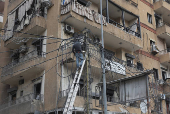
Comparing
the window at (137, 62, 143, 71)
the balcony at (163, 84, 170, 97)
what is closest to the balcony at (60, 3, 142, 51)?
the window at (137, 62, 143, 71)

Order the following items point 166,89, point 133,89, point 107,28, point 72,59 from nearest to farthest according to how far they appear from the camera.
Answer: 1. point 133,89
2. point 72,59
3. point 107,28
4. point 166,89

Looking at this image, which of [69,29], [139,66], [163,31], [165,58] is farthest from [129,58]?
[69,29]

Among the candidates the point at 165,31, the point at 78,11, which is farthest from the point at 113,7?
the point at 165,31

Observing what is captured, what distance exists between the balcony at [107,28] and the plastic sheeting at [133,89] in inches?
230

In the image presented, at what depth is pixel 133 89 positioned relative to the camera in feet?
49.8

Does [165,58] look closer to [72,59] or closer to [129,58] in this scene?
[129,58]

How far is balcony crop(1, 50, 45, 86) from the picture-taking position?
18175 millimetres

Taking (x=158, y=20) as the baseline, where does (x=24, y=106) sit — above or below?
below

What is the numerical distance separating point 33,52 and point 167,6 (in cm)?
1733

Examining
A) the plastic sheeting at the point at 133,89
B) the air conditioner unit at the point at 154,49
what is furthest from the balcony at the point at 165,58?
the plastic sheeting at the point at 133,89

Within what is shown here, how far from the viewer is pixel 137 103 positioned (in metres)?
21.6

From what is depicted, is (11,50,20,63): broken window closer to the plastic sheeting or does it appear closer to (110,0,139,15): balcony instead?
(110,0,139,15): balcony

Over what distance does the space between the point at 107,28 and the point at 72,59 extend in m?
5.39

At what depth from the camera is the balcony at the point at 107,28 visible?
1833 cm
